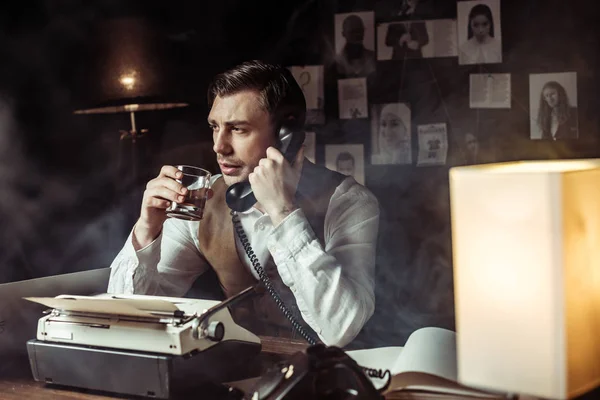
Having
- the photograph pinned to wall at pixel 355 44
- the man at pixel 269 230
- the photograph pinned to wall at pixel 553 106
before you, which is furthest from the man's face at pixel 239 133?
the photograph pinned to wall at pixel 553 106

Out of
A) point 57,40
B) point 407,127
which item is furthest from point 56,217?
point 407,127

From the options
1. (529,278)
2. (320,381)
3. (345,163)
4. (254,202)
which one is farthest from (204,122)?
(529,278)

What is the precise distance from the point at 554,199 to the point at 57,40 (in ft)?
5.19

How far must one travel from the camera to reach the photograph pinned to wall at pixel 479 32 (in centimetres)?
163

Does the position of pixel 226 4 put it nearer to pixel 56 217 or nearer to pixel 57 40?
pixel 57 40

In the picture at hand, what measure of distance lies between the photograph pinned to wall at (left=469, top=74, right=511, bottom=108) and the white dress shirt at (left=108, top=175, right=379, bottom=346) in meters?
0.35

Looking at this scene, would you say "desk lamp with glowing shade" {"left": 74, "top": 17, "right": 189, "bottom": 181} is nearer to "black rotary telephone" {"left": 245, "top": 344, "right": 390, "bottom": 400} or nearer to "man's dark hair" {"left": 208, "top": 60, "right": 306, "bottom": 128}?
"man's dark hair" {"left": 208, "top": 60, "right": 306, "bottom": 128}

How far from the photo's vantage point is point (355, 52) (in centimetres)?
173

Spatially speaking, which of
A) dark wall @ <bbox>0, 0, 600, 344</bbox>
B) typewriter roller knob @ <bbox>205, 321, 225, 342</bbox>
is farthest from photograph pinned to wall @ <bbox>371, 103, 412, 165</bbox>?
typewriter roller knob @ <bbox>205, 321, 225, 342</bbox>

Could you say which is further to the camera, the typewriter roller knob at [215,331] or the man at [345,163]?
the man at [345,163]

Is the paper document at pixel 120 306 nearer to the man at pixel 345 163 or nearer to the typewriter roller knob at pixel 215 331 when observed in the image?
the typewriter roller knob at pixel 215 331

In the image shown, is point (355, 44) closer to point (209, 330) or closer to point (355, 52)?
point (355, 52)

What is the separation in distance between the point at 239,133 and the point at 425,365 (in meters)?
0.76

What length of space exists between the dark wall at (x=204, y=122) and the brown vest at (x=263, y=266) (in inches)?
3.1
